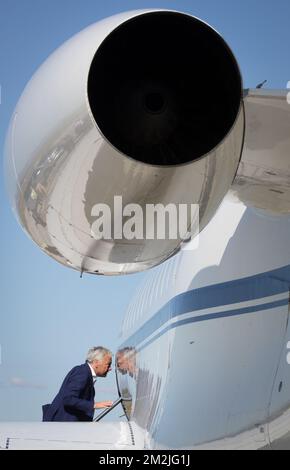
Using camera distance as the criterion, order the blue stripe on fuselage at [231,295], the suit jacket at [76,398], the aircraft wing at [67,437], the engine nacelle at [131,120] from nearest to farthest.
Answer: the engine nacelle at [131,120] → the blue stripe on fuselage at [231,295] → the aircraft wing at [67,437] → the suit jacket at [76,398]

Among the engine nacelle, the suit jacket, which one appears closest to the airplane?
the engine nacelle

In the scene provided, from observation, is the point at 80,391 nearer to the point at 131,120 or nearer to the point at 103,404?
the point at 103,404

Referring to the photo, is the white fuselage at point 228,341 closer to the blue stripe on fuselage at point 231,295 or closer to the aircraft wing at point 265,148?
the blue stripe on fuselage at point 231,295

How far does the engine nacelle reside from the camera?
2.73m

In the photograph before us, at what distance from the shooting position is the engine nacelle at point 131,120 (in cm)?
273

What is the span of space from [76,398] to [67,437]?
40cm

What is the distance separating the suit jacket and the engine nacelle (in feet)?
13.4

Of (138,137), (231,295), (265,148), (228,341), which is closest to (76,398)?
(228,341)

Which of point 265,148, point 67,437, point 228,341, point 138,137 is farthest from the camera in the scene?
point 67,437

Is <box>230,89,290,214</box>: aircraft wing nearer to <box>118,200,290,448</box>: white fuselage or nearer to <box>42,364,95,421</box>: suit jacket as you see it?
<box>118,200,290,448</box>: white fuselage

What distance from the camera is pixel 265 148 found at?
10.1 ft

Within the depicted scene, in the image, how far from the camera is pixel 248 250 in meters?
4.59

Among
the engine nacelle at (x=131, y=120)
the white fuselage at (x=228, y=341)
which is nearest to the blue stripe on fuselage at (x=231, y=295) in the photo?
the white fuselage at (x=228, y=341)
